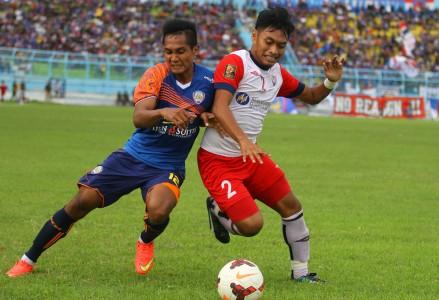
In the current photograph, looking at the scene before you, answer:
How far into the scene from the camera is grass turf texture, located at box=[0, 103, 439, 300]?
7129 millimetres

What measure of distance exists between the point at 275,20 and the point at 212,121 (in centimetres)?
102

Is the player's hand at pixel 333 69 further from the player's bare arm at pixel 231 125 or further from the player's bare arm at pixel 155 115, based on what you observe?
the player's bare arm at pixel 155 115

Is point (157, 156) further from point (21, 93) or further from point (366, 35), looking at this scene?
point (366, 35)

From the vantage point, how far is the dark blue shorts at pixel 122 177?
745 centimetres

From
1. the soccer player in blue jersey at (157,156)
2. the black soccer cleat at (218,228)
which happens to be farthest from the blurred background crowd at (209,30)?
the soccer player in blue jersey at (157,156)

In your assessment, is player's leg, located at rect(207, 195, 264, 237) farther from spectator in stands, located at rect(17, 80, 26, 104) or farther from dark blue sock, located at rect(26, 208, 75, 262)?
spectator in stands, located at rect(17, 80, 26, 104)

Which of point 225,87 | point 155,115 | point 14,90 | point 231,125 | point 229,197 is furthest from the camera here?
point 14,90

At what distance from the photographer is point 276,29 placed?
730cm

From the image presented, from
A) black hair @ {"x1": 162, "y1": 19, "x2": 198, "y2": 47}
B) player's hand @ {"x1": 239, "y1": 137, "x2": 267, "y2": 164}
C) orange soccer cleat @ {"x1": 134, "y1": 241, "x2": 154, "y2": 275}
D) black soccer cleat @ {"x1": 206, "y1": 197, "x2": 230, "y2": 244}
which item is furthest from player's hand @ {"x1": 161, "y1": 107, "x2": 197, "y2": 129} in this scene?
orange soccer cleat @ {"x1": 134, "y1": 241, "x2": 154, "y2": 275}

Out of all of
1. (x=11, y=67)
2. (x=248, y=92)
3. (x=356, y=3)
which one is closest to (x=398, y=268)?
(x=248, y=92)

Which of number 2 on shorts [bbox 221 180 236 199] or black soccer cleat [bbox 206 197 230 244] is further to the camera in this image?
black soccer cleat [bbox 206 197 230 244]

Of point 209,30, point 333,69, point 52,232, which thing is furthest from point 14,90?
point 333,69

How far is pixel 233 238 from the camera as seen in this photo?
387 inches

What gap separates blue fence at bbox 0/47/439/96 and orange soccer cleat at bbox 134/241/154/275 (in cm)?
4658
